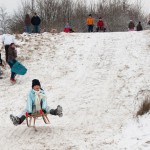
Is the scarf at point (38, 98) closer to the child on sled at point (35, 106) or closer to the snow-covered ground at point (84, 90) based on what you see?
the child on sled at point (35, 106)

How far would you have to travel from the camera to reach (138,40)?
18.5 meters

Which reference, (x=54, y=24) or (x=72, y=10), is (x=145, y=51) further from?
(x=72, y=10)

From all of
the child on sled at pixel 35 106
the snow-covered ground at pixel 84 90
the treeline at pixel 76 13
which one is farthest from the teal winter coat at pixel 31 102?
the treeline at pixel 76 13

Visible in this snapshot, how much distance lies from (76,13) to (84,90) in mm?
40474

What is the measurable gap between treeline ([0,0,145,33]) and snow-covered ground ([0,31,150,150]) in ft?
93.0

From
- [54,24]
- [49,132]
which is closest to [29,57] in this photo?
[49,132]

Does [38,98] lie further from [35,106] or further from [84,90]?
[84,90]

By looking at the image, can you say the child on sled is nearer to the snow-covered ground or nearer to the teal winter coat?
the teal winter coat

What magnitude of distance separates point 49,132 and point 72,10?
4574cm

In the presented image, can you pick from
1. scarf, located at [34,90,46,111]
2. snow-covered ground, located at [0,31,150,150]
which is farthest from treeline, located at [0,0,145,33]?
scarf, located at [34,90,46,111]

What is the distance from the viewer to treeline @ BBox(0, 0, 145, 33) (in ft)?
159

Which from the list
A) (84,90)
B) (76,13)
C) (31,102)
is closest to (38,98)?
(31,102)

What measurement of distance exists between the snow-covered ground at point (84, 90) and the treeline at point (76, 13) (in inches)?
1116

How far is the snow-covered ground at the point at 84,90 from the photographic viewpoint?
7.85 metres
